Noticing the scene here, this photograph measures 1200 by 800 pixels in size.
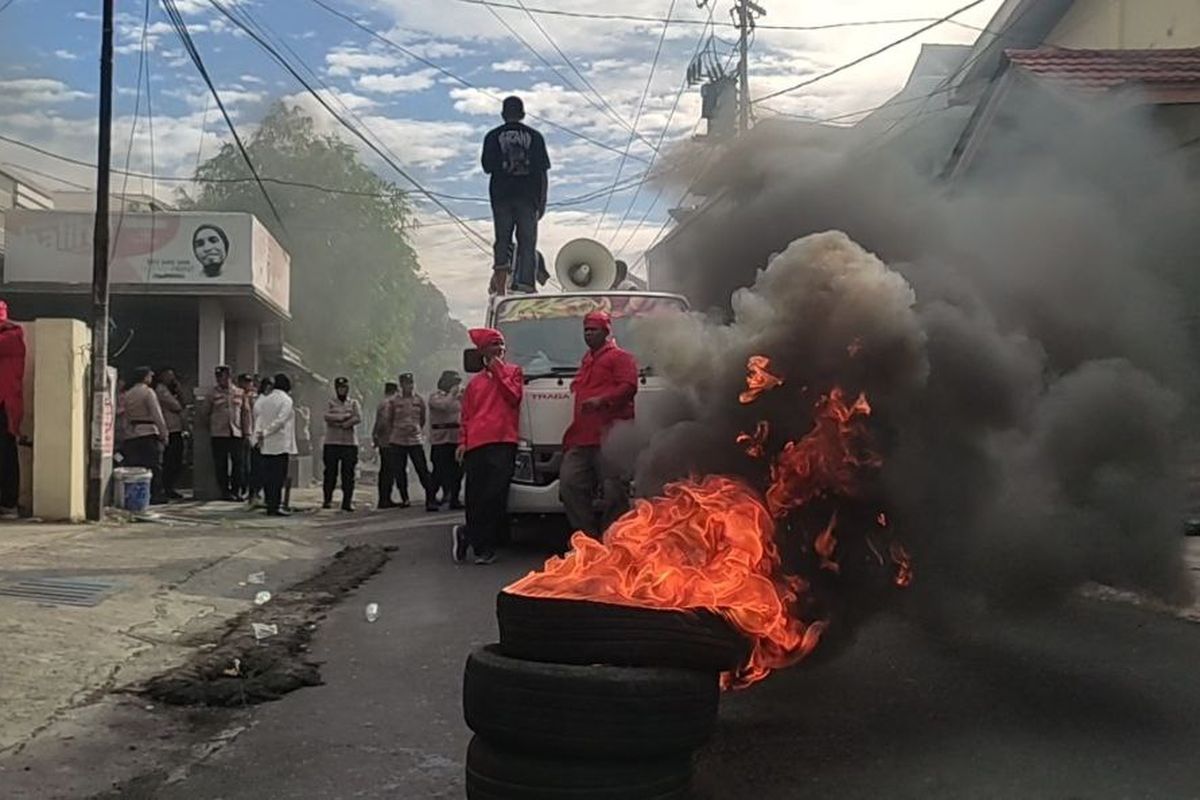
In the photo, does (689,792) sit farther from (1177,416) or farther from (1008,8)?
(1008,8)

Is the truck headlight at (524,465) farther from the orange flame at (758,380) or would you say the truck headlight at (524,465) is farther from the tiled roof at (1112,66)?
the tiled roof at (1112,66)

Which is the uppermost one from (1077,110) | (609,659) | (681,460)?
(1077,110)

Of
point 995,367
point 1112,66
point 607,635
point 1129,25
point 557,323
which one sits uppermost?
point 1129,25

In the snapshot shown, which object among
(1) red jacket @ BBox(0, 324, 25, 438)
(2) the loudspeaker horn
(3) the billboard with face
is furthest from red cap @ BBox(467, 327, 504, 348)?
(3) the billboard with face

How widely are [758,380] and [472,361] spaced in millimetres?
5227

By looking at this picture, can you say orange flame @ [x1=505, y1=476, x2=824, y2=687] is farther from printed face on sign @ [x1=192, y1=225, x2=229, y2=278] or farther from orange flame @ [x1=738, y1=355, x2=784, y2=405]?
printed face on sign @ [x1=192, y1=225, x2=229, y2=278]

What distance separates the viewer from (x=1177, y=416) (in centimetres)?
522

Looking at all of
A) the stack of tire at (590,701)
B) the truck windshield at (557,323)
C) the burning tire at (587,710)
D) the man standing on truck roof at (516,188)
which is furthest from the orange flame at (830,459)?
the man standing on truck roof at (516,188)

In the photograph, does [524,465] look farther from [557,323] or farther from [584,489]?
[557,323]

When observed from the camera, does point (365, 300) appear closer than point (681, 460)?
No

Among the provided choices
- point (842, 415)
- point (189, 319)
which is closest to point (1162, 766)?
point (842, 415)

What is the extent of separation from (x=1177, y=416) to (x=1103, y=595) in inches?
74.9

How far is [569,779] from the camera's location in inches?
133

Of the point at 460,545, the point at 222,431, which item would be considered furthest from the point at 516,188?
the point at 222,431
